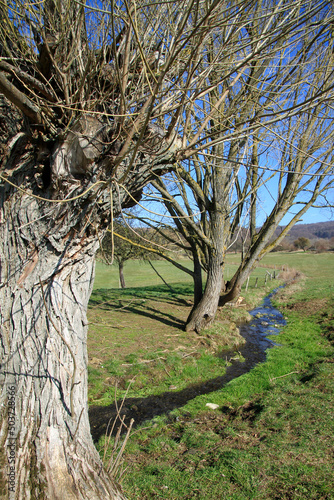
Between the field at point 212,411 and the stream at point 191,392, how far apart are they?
0.03m

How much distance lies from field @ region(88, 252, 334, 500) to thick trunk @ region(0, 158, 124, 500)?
41 cm

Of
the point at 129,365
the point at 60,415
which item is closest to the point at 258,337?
the point at 129,365

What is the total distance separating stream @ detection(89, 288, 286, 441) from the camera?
517 cm

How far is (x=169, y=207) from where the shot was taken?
877 centimetres

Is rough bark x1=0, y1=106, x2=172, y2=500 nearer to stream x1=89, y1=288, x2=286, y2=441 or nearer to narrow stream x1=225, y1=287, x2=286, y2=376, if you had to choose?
stream x1=89, y1=288, x2=286, y2=441

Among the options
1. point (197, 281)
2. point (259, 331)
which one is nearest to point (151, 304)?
point (197, 281)

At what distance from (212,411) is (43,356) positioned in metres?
3.97

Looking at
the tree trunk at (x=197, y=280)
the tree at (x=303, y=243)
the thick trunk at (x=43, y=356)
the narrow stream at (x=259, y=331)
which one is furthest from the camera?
the tree at (x=303, y=243)

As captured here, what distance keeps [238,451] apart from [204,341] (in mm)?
4801

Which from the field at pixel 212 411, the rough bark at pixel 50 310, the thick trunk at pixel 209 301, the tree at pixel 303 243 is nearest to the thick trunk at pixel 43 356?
the rough bark at pixel 50 310

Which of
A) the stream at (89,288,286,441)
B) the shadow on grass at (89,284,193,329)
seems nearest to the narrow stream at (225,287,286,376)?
the stream at (89,288,286,441)

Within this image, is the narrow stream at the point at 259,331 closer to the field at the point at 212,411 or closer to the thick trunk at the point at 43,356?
the field at the point at 212,411

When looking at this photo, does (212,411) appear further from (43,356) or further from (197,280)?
(197,280)

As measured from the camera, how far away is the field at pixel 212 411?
3.33m
